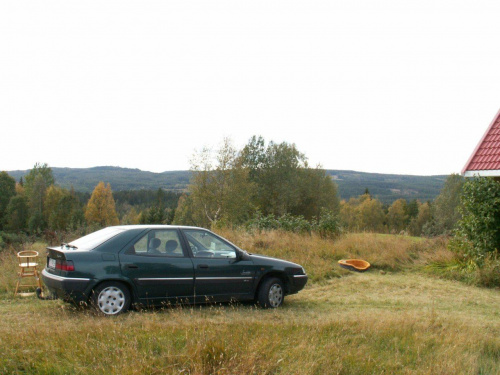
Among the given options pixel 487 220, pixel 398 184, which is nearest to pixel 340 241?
pixel 487 220

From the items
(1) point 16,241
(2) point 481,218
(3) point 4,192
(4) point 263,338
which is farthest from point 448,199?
(3) point 4,192

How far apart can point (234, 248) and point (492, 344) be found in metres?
4.60

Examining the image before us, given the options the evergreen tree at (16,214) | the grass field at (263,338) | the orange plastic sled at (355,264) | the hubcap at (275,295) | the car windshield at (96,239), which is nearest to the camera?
the grass field at (263,338)

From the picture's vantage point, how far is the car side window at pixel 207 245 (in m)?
8.83

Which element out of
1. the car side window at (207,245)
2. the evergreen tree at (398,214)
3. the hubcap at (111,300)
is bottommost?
the evergreen tree at (398,214)

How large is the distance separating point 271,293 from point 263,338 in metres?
2.92

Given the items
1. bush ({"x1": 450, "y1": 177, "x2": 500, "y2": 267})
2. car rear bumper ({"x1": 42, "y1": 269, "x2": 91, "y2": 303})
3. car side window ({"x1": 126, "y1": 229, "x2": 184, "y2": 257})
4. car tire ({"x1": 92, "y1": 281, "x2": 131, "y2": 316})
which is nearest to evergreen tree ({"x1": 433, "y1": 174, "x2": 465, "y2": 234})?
bush ({"x1": 450, "y1": 177, "x2": 500, "y2": 267})

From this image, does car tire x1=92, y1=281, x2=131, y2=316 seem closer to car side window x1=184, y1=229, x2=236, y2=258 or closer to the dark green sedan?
the dark green sedan

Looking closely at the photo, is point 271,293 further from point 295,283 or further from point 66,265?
point 66,265

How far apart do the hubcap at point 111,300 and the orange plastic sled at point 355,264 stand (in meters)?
7.98

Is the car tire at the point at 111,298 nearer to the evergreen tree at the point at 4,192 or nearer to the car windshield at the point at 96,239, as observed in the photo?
the car windshield at the point at 96,239

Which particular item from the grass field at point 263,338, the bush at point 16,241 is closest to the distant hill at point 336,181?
the bush at point 16,241

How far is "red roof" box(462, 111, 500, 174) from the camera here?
1250 centimetres

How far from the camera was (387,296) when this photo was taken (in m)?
10.9
